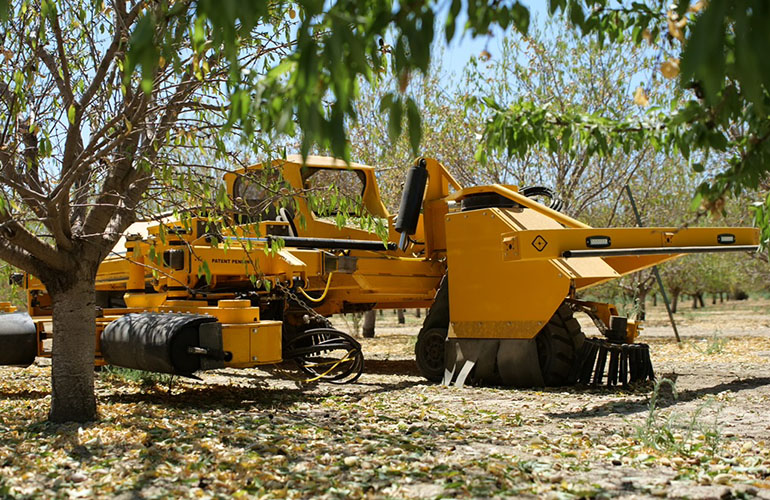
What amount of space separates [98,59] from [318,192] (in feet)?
6.80

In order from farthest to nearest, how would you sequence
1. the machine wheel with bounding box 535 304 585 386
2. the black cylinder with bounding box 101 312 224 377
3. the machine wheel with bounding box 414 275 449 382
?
the machine wheel with bounding box 414 275 449 382
the machine wheel with bounding box 535 304 585 386
the black cylinder with bounding box 101 312 224 377

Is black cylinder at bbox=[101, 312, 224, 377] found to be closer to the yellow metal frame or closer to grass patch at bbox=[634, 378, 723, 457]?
the yellow metal frame

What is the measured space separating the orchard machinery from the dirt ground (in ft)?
1.38

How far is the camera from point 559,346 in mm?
7328

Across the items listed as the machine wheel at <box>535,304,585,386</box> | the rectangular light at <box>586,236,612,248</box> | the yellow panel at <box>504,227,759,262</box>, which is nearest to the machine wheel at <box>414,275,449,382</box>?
the machine wheel at <box>535,304,585,386</box>

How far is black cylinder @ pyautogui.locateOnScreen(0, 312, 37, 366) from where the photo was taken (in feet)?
→ 24.1

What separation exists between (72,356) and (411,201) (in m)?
3.87

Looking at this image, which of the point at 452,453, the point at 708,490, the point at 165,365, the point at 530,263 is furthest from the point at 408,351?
the point at 708,490

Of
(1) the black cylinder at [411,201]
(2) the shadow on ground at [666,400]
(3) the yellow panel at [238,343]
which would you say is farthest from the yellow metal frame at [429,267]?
(2) the shadow on ground at [666,400]

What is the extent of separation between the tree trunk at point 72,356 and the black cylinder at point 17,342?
1.95 m

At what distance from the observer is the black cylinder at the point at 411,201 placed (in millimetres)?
8250

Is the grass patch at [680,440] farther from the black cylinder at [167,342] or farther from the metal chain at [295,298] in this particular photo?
the metal chain at [295,298]

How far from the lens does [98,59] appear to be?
6.29 m

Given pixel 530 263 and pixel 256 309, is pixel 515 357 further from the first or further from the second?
pixel 256 309
